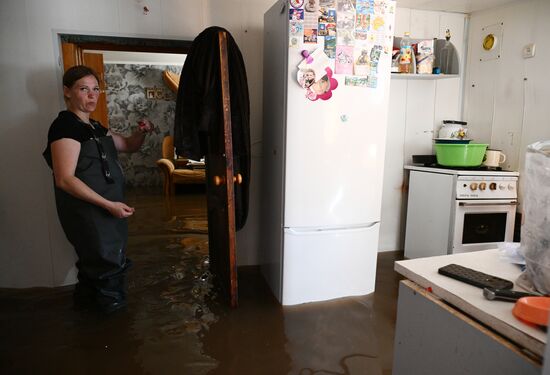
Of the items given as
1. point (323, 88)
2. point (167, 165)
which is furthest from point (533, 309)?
point (167, 165)

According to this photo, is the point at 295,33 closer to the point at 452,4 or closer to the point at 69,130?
the point at 69,130

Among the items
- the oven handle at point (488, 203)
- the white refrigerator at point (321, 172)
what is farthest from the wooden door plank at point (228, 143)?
the oven handle at point (488, 203)

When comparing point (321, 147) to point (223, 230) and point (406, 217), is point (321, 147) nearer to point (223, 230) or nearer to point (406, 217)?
point (223, 230)

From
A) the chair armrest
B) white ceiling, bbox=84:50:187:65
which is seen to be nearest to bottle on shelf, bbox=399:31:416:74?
the chair armrest

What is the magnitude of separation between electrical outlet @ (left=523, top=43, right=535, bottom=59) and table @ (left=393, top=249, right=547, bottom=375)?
2286 millimetres

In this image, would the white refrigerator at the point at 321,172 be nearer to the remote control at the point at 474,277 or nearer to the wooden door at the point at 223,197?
the wooden door at the point at 223,197

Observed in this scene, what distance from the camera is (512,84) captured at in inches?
106

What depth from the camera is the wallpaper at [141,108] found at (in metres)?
6.64

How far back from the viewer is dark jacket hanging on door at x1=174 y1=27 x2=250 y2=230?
2.01 metres

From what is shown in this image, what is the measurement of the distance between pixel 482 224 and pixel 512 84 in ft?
3.73

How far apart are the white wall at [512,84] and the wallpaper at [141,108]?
17.4 ft

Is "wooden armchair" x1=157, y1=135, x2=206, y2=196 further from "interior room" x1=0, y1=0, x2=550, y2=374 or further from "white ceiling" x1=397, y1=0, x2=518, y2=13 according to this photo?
"white ceiling" x1=397, y1=0, x2=518, y2=13

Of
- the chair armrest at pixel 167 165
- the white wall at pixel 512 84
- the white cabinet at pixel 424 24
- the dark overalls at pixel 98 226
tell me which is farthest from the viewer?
the chair armrest at pixel 167 165

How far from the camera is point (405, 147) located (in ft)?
9.91
